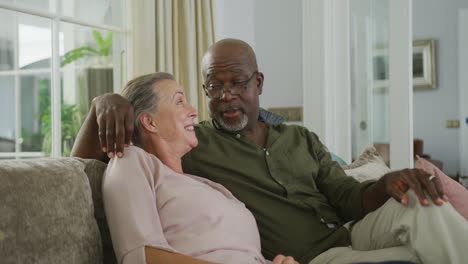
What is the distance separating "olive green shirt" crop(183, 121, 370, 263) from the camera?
193cm

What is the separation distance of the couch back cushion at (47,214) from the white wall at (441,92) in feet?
22.3

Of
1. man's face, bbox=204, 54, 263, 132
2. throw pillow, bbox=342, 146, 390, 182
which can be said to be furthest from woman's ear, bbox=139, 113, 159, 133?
throw pillow, bbox=342, 146, 390, 182

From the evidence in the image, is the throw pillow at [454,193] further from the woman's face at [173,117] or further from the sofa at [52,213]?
the sofa at [52,213]

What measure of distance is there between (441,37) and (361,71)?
3817 millimetres

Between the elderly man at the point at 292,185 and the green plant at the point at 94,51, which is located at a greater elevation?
the green plant at the point at 94,51

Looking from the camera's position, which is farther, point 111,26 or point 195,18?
point 195,18

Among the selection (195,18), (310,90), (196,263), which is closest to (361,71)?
(310,90)

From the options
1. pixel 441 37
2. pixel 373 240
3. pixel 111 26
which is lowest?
pixel 373 240

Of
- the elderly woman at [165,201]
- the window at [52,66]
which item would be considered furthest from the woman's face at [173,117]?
the window at [52,66]

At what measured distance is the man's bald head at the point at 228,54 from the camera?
211cm

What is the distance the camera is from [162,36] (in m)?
3.17

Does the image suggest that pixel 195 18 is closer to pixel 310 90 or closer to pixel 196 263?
pixel 310 90

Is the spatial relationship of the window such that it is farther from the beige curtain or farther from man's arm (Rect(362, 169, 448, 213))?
man's arm (Rect(362, 169, 448, 213))

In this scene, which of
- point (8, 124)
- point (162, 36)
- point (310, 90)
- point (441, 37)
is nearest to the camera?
point (8, 124)
